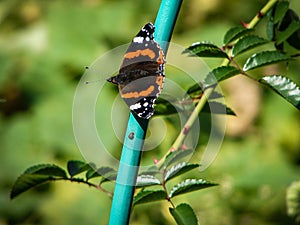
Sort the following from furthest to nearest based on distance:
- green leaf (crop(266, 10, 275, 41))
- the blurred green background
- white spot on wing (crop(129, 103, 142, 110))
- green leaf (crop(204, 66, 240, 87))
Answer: the blurred green background < green leaf (crop(266, 10, 275, 41)) < green leaf (crop(204, 66, 240, 87)) < white spot on wing (crop(129, 103, 142, 110))

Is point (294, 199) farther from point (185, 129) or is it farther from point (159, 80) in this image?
point (159, 80)

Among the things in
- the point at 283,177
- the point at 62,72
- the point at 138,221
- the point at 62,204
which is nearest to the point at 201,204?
the point at 138,221

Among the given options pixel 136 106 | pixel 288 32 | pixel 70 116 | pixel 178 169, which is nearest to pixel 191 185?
pixel 178 169

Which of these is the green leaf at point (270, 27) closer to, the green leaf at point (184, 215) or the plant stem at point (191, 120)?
the plant stem at point (191, 120)

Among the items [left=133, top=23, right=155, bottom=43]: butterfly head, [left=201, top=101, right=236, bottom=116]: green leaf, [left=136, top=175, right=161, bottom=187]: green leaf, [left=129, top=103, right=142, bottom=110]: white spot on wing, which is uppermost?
[left=133, top=23, right=155, bottom=43]: butterfly head

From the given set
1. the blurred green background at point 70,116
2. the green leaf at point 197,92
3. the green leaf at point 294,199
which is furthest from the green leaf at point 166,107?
the blurred green background at point 70,116

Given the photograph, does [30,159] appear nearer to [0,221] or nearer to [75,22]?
[0,221]

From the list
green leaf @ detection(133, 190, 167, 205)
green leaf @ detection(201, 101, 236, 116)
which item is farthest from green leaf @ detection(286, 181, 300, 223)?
green leaf @ detection(133, 190, 167, 205)

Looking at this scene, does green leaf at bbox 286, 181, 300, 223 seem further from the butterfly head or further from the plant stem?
the butterfly head
